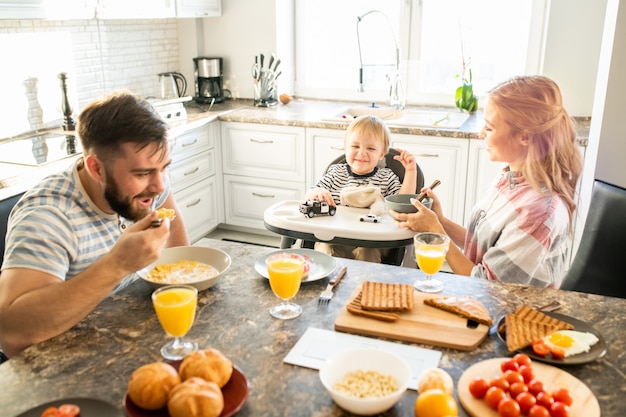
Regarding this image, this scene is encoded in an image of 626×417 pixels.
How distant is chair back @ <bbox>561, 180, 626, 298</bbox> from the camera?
2006 millimetres

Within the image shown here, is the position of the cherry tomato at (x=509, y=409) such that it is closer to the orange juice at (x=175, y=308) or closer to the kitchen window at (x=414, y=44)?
the orange juice at (x=175, y=308)

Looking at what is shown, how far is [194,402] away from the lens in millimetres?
1148

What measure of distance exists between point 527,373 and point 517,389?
6 centimetres

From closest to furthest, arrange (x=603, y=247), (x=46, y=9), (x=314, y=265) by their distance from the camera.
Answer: (x=314, y=265)
(x=603, y=247)
(x=46, y=9)

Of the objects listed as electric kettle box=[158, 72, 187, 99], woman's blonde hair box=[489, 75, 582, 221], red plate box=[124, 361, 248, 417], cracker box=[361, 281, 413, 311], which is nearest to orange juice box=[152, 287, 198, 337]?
red plate box=[124, 361, 248, 417]

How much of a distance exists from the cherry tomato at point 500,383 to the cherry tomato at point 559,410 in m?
0.09

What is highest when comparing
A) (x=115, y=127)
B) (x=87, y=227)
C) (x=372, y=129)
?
(x=115, y=127)

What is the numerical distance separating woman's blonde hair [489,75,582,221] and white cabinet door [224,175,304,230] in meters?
2.25

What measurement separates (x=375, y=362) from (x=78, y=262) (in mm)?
943

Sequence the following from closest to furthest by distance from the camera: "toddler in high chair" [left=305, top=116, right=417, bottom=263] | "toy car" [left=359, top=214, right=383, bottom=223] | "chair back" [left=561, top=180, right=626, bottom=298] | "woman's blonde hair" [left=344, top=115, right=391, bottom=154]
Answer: "chair back" [left=561, top=180, right=626, bottom=298]
"toy car" [left=359, top=214, right=383, bottom=223]
"toddler in high chair" [left=305, top=116, right=417, bottom=263]
"woman's blonde hair" [left=344, top=115, right=391, bottom=154]

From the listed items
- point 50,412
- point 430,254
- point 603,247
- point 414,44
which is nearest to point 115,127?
point 50,412

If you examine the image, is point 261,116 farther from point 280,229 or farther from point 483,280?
point 483,280

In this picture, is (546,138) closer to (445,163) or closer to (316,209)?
(316,209)

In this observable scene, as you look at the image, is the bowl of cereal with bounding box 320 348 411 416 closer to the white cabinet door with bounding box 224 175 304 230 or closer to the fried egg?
the fried egg
